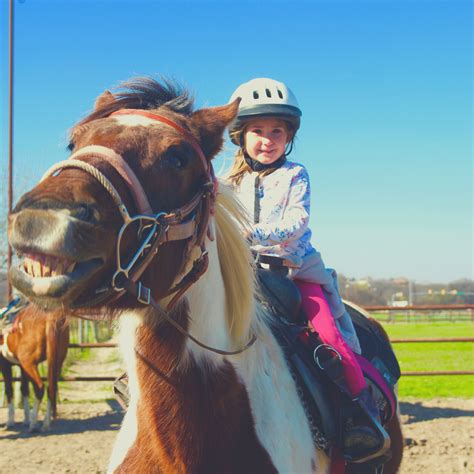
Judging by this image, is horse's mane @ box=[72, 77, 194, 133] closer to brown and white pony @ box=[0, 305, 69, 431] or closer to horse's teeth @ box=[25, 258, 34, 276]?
horse's teeth @ box=[25, 258, 34, 276]

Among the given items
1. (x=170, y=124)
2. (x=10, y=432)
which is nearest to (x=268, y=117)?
(x=170, y=124)

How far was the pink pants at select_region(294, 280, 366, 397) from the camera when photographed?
2.56 metres

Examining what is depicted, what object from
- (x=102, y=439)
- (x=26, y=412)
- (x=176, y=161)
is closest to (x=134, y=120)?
(x=176, y=161)

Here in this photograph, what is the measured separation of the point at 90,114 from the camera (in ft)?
6.96

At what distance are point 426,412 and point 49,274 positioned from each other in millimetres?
8897

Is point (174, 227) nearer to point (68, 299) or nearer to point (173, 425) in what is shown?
point (68, 299)

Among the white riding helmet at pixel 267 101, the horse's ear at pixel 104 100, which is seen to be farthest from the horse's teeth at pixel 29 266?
the white riding helmet at pixel 267 101

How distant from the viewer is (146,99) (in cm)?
217

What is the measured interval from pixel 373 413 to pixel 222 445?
0.88m

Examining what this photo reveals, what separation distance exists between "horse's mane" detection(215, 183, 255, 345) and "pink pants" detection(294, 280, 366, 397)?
518mm

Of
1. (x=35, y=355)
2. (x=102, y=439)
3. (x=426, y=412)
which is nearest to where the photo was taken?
(x=102, y=439)


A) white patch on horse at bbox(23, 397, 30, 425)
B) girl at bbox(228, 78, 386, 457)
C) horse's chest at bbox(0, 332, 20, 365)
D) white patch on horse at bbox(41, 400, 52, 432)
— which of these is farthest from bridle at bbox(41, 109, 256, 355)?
white patch on horse at bbox(23, 397, 30, 425)

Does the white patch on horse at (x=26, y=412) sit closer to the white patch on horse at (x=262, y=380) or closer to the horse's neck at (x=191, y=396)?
the horse's neck at (x=191, y=396)

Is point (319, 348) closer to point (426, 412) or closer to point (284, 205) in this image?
point (284, 205)
